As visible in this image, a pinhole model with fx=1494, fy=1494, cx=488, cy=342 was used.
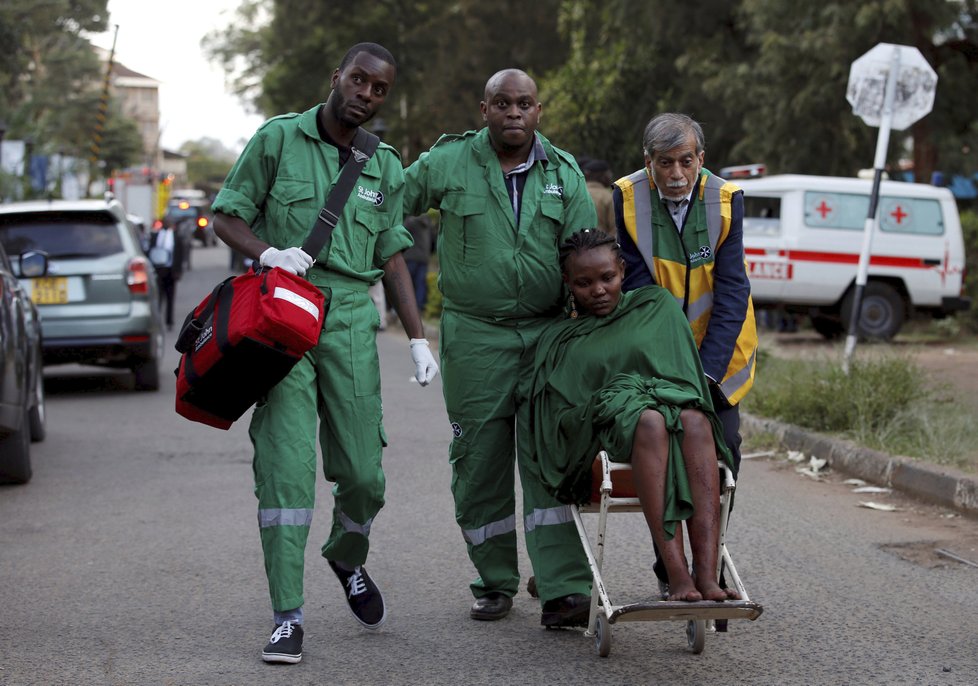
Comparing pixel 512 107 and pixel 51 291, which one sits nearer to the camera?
pixel 512 107

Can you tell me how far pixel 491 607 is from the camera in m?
5.39

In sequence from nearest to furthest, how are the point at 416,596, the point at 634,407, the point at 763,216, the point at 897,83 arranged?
the point at 634,407 → the point at 416,596 → the point at 897,83 → the point at 763,216

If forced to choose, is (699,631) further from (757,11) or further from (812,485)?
(757,11)

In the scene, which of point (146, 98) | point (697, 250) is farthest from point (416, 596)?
point (146, 98)

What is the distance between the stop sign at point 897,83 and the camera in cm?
1131

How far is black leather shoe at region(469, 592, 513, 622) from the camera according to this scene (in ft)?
17.7

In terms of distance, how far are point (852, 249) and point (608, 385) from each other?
14515 mm

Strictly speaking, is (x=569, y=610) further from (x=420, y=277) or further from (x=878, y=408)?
(x=420, y=277)

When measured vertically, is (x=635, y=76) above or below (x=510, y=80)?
above

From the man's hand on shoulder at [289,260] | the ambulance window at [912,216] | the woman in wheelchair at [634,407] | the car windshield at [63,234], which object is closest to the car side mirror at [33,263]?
the car windshield at [63,234]

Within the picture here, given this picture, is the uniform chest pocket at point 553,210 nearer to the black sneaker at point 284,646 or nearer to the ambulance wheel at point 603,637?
the ambulance wheel at point 603,637

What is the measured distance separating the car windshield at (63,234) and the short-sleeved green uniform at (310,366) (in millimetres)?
8104

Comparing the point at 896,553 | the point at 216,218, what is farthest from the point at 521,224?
the point at 896,553

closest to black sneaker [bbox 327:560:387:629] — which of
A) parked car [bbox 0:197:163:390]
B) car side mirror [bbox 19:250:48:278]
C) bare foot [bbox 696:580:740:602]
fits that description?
bare foot [bbox 696:580:740:602]
